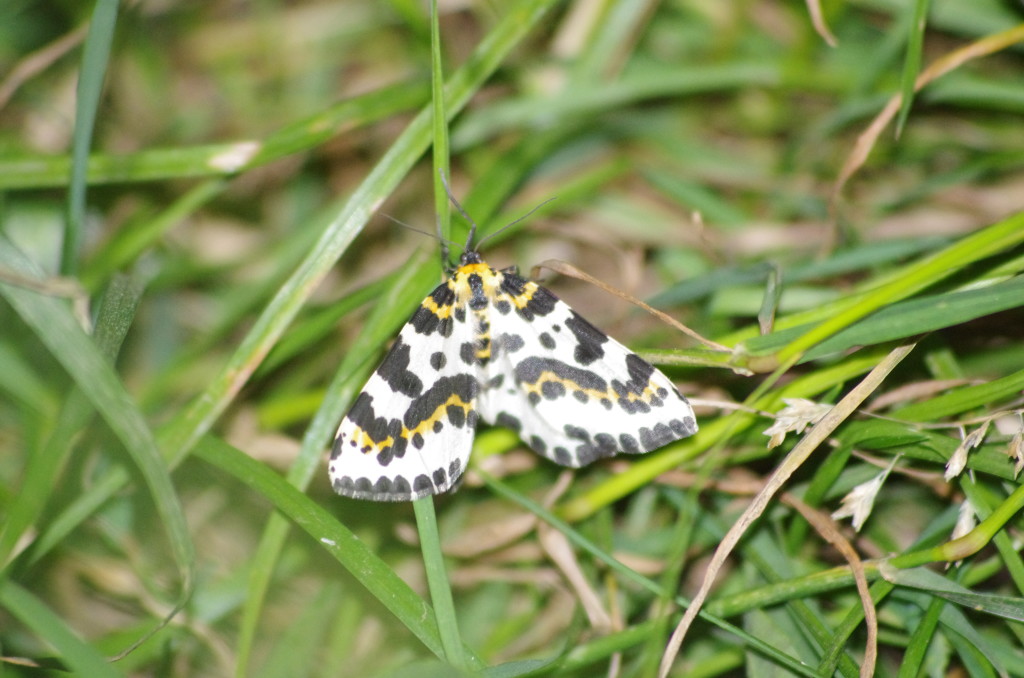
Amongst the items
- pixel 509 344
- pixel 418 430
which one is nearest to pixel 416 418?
pixel 418 430

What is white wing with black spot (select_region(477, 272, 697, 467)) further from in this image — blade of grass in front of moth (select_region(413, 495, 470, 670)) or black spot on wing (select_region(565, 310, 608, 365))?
blade of grass in front of moth (select_region(413, 495, 470, 670))

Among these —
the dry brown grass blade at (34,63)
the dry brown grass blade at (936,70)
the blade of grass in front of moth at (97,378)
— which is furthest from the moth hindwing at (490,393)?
the dry brown grass blade at (34,63)

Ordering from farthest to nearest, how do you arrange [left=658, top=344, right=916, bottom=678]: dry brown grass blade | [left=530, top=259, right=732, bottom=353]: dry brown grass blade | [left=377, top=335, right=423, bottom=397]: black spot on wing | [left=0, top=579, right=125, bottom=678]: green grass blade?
1. [left=377, top=335, right=423, bottom=397]: black spot on wing
2. [left=530, top=259, right=732, bottom=353]: dry brown grass blade
3. [left=658, top=344, right=916, bottom=678]: dry brown grass blade
4. [left=0, top=579, right=125, bottom=678]: green grass blade

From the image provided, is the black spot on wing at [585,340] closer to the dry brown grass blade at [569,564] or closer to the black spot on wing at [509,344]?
the black spot on wing at [509,344]

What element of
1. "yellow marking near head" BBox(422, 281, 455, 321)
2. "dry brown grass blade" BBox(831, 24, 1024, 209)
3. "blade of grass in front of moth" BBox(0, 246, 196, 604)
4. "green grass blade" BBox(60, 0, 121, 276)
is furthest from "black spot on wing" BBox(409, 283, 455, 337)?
"dry brown grass blade" BBox(831, 24, 1024, 209)

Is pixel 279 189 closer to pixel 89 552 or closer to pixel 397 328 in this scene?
pixel 397 328

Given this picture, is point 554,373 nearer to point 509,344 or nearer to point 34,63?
point 509,344
